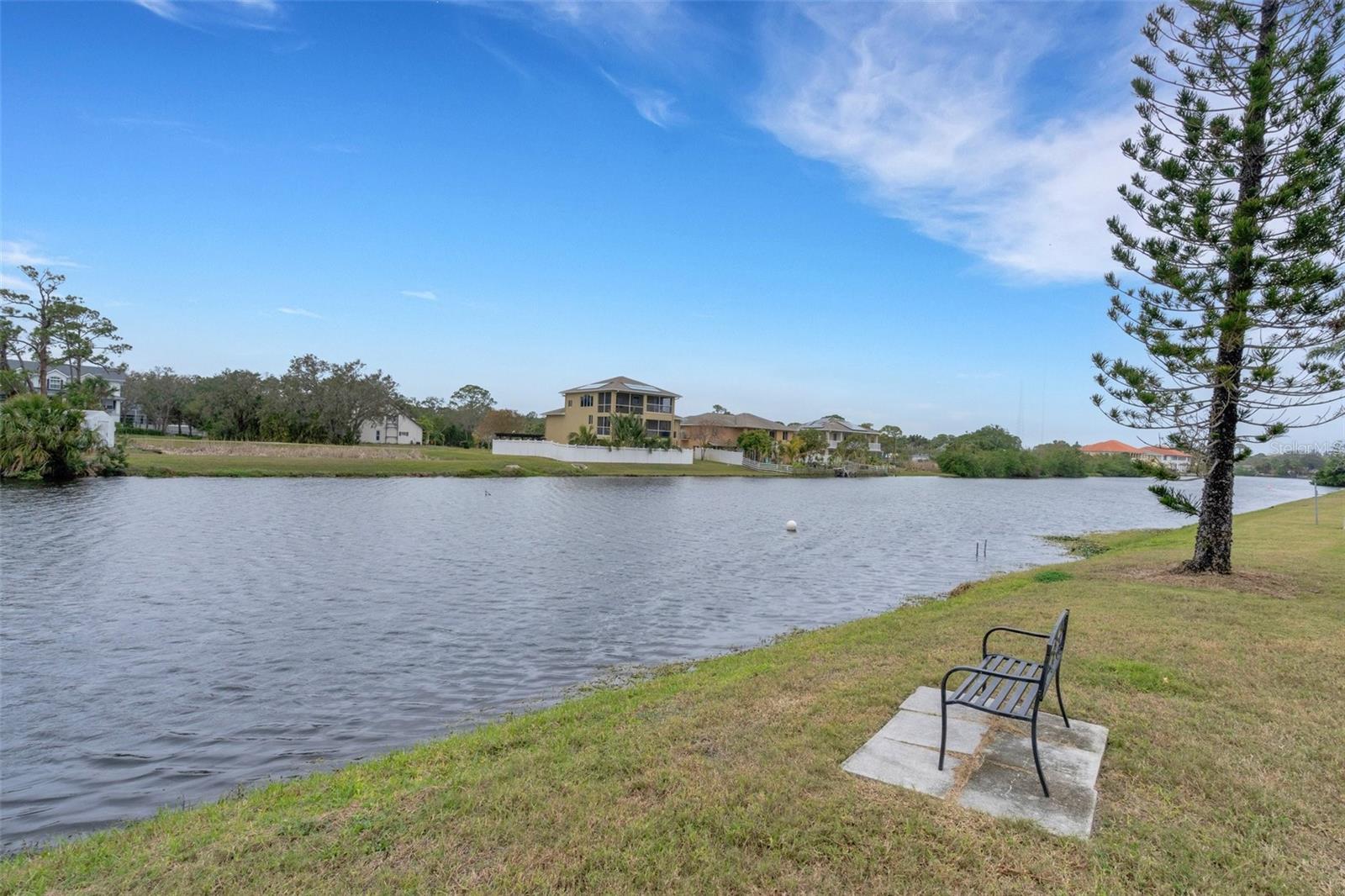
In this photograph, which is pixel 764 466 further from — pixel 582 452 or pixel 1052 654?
pixel 1052 654

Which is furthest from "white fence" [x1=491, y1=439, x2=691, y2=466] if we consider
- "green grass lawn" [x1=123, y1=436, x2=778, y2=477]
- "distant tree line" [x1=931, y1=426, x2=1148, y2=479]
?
"distant tree line" [x1=931, y1=426, x2=1148, y2=479]

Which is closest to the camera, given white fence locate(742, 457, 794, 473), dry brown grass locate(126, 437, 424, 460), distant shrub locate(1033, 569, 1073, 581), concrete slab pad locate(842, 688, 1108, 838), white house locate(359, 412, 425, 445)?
concrete slab pad locate(842, 688, 1108, 838)

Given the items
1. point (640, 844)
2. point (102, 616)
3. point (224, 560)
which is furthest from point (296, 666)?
point (224, 560)

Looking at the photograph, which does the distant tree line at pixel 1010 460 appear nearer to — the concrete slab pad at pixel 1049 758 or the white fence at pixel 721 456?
the white fence at pixel 721 456

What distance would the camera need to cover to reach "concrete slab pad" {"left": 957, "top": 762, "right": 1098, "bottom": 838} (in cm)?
366

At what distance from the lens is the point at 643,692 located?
7.14 m

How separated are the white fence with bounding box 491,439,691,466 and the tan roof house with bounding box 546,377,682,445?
13.3 feet

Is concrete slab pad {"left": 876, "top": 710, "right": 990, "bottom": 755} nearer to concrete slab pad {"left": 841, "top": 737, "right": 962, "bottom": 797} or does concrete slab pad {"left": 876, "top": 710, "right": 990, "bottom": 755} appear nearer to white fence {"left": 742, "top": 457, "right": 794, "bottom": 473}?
concrete slab pad {"left": 841, "top": 737, "right": 962, "bottom": 797}

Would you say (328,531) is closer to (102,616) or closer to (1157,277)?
(102,616)

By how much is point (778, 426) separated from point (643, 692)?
307ft

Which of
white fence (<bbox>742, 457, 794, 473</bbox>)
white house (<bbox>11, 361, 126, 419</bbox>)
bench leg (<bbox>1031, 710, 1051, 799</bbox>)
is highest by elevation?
white house (<bbox>11, 361, 126, 419</bbox>)

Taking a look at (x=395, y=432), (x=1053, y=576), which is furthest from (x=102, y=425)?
(x=1053, y=576)

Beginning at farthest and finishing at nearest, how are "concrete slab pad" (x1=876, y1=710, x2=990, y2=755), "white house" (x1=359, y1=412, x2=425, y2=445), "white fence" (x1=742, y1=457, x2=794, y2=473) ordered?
"white fence" (x1=742, y1=457, x2=794, y2=473) → "white house" (x1=359, y1=412, x2=425, y2=445) → "concrete slab pad" (x1=876, y1=710, x2=990, y2=755)

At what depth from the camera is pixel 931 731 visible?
16.0ft
